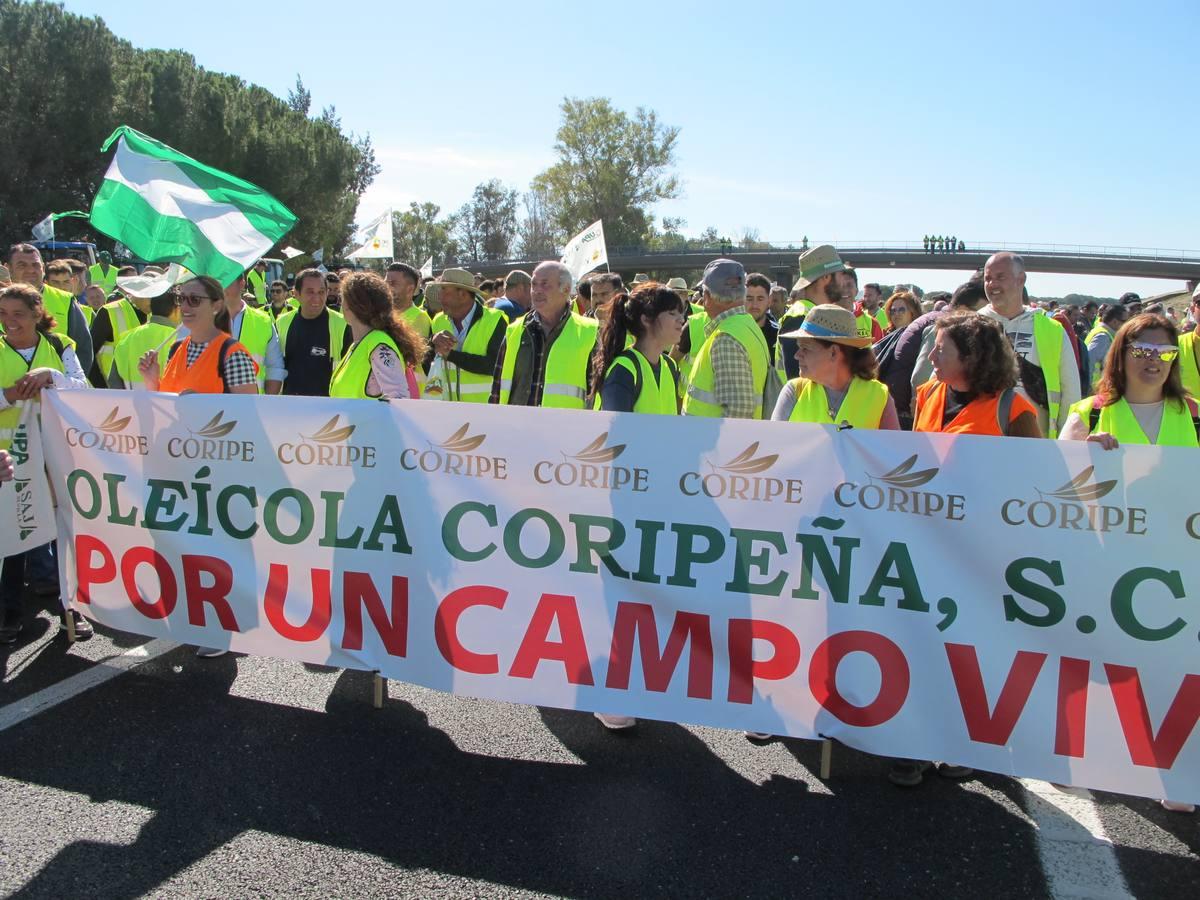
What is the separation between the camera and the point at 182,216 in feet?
13.2

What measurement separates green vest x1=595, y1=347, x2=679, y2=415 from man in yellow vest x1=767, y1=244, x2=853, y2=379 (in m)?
2.13

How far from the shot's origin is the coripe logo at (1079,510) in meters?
2.96

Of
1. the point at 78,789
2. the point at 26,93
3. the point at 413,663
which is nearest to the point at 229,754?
the point at 78,789

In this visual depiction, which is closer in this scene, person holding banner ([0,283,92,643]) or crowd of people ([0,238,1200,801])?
crowd of people ([0,238,1200,801])

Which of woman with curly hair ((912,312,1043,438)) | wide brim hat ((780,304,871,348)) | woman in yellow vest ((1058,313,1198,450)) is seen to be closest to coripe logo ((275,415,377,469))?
wide brim hat ((780,304,871,348))

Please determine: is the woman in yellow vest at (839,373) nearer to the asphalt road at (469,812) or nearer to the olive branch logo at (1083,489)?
the olive branch logo at (1083,489)

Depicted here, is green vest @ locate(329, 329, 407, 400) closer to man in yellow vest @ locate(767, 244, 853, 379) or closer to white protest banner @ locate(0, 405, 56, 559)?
white protest banner @ locate(0, 405, 56, 559)

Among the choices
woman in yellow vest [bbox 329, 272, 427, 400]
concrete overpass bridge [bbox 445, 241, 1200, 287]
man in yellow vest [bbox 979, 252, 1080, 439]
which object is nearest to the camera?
Answer: woman in yellow vest [bbox 329, 272, 427, 400]

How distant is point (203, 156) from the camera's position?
1747 inches

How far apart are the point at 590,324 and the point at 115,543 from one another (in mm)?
2743

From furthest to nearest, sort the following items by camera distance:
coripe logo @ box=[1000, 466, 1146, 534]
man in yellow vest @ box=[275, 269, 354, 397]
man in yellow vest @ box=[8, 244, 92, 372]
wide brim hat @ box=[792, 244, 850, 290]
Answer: man in yellow vest @ box=[275, 269, 354, 397], man in yellow vest @ box=[8, 244, 92, 372], wide brim hat @ box=[792, 244, 850, 290], coripe logo @ box=[1000, 466, 1146, 534]

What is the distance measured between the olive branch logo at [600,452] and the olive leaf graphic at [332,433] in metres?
1.03

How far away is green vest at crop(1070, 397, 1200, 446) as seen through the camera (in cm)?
361

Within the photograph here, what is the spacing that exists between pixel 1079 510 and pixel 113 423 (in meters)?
4.13
